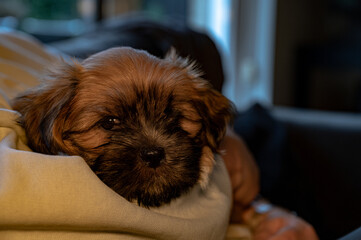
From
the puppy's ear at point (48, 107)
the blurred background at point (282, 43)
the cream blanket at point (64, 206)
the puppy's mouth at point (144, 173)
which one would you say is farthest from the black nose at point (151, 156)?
the blurred background at point (282, 43)

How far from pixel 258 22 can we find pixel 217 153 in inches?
165

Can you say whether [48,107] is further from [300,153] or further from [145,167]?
[300,153]

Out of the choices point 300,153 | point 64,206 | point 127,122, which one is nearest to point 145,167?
point 127,122

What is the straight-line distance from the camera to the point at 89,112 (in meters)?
1.20

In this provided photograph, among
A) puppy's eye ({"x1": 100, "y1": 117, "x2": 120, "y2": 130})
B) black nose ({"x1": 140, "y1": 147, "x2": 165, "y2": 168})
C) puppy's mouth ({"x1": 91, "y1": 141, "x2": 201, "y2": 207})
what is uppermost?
puppy's eye ({"x1": 100, "y1": 117, "x2": 120, "y2": 130})

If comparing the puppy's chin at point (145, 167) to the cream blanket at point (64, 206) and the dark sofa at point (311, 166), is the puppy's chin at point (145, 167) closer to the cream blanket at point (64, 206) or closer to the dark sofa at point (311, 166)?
the cream blanket at point (64, 206)

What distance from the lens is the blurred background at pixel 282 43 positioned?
500cm

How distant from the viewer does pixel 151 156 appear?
1135 millimetres

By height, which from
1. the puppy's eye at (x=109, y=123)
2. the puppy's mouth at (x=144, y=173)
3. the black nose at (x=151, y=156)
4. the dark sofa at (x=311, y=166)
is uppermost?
the puppy's eye at (x=109, y=123)

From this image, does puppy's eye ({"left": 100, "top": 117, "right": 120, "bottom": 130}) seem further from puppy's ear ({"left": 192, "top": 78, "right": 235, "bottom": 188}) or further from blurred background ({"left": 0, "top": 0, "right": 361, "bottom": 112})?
blurred background ({"left": 0, "top": 0, "right": 361, "bottom": 112})

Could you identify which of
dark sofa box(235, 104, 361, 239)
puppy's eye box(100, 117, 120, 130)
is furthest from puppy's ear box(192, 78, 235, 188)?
dark sofa box(235, 104, 361, 239)

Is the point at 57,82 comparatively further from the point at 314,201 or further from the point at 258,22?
the point at 258,22

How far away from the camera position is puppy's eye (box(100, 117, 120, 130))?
1.21m

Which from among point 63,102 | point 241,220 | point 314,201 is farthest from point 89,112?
point 314,201
